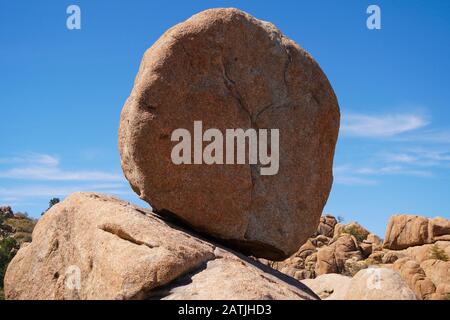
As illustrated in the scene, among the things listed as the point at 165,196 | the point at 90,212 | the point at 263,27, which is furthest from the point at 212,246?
the point at 263,27

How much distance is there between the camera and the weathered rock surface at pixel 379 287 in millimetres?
8578

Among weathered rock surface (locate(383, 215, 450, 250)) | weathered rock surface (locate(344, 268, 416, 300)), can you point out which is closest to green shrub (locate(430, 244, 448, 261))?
weathered rock surface (locate(383, 215, 450, 250))

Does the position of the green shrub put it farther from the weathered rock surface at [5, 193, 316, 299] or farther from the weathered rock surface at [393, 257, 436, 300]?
the weathered rock surface at [5, 193, 316, 299]

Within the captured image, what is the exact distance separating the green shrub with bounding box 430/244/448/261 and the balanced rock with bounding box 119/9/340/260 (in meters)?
18.4

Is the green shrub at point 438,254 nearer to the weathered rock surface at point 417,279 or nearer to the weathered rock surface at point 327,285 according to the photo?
the weathered rock surface at point 417,279

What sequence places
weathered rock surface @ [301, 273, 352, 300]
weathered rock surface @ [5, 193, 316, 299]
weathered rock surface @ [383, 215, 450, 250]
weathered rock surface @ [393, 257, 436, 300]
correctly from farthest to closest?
weathered rock surface @ [383, 215, 450, 250] < weathered rock surface @ [393, 257, 436, 300] < weathered rock surface @ [301, 273, 352, 300] < weathered rock surface @ [5, 193, 316, 299]

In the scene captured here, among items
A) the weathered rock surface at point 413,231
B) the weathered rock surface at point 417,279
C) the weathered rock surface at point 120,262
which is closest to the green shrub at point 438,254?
the weathered rock surface at point 413,231

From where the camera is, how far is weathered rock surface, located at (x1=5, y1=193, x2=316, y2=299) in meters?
7.80

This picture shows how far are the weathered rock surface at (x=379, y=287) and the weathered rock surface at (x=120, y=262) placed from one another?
2.91ft

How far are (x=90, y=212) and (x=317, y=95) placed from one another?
500cm

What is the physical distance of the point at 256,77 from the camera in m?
10.8

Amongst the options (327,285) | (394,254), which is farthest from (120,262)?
(394,254)

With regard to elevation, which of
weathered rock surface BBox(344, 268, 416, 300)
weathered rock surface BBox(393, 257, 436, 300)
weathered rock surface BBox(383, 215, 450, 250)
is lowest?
weathered rock surface BBox(393, 257, 436, 300)
